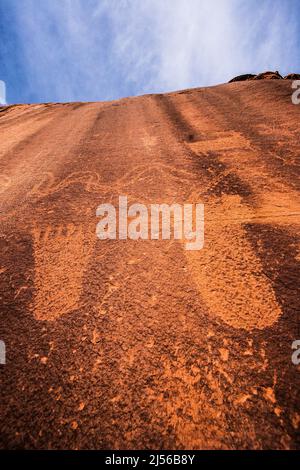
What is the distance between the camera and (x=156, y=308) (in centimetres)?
120

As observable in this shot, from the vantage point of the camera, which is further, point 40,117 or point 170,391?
point 40,117

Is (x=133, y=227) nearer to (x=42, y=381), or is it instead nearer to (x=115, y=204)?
(x=115, y=204)

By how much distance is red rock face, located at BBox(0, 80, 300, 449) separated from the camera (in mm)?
846

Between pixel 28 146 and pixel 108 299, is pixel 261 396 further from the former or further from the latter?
pixel 28 146

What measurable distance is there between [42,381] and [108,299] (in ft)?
1.42

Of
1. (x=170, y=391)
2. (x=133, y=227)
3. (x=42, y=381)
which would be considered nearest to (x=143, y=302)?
(x=170, y=391)

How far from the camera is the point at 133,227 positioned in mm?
1724

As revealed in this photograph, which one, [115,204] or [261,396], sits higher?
[115,204]

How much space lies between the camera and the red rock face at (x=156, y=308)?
846 mm

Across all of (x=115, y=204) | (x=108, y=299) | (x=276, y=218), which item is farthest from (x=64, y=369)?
(x=276, y=218)
